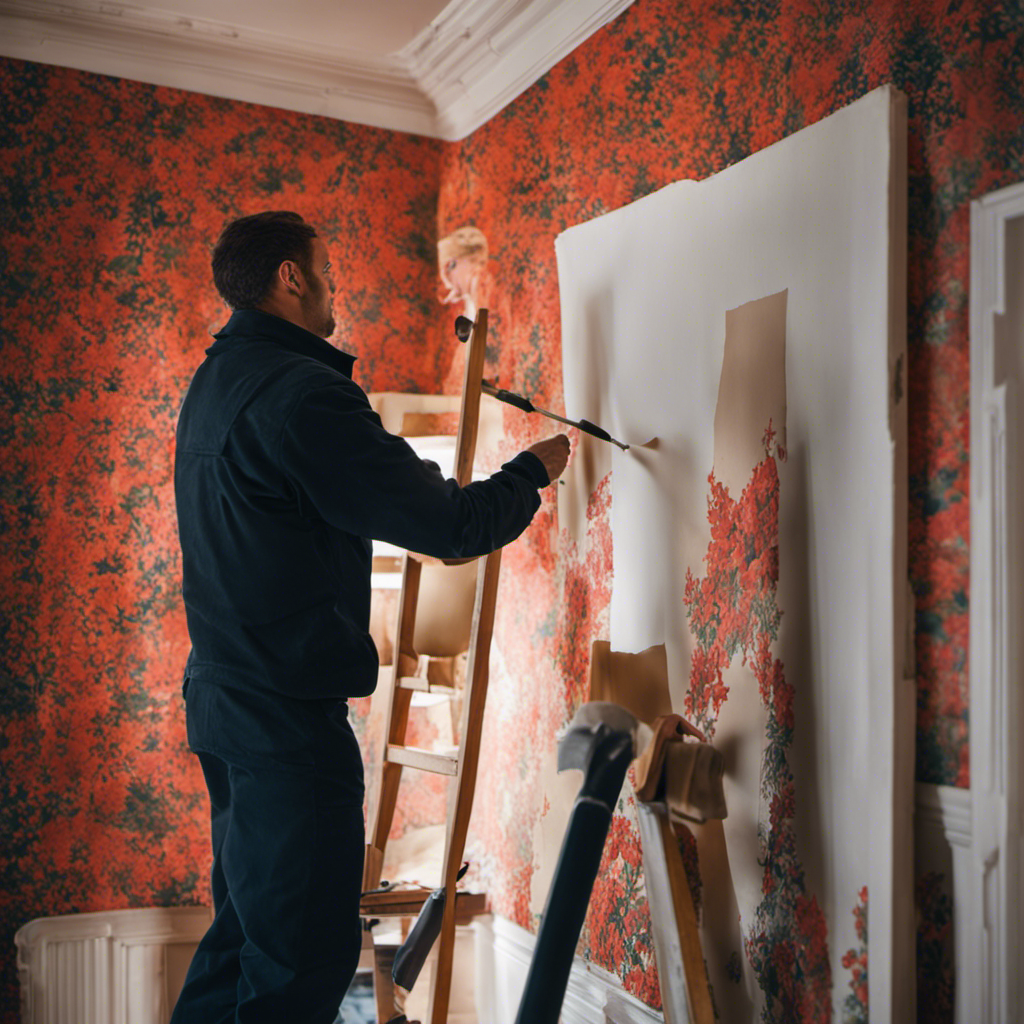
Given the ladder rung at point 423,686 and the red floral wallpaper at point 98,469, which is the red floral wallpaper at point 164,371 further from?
the ladder rung at point 423,686

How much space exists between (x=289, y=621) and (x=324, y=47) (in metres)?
2.11

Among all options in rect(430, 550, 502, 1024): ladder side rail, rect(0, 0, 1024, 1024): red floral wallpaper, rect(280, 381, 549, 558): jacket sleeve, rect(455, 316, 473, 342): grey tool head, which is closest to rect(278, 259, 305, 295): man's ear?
rect(280, 381, 549, 558): jacket sleeve

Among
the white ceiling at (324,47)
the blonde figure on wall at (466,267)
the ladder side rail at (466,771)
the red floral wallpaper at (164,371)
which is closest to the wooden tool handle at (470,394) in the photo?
the ladder side rail at (466,771)

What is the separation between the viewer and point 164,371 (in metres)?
3.06

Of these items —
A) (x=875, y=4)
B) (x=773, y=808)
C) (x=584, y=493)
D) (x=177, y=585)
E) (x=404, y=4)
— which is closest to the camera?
(x=875, y=4)

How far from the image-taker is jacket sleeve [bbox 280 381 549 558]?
5.50ft

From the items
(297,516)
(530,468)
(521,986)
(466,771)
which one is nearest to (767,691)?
(530,468)

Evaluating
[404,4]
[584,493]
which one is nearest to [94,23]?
[404,4]

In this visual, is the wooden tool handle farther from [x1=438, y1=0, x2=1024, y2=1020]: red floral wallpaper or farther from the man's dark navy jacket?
the man's dark navy jacket

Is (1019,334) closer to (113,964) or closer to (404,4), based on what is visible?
(404,4)

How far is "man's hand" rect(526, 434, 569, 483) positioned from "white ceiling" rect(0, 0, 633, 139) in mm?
1207

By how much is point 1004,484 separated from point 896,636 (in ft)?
0.89

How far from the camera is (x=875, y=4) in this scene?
1688mm

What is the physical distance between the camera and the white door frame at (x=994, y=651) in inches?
56.6
